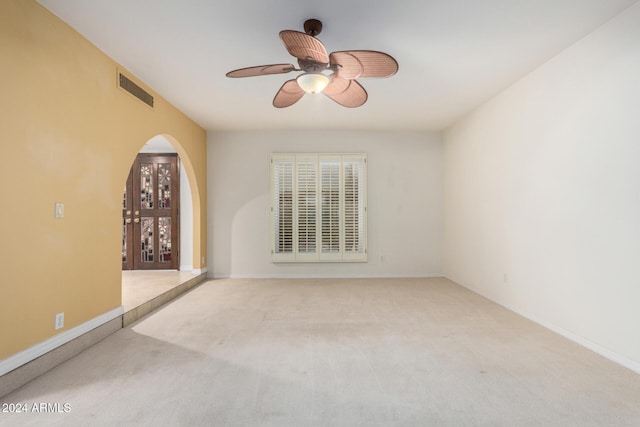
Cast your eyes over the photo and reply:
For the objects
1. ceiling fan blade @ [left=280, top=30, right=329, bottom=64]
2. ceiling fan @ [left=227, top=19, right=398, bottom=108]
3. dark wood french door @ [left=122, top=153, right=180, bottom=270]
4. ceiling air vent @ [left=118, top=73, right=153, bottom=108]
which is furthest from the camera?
dark wood french door @ [left=122, top=153, right=180, bottom=270]

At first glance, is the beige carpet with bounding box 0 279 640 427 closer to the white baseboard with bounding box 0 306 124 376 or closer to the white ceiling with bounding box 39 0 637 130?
the white baseboard with bounding box 0 306 124 376

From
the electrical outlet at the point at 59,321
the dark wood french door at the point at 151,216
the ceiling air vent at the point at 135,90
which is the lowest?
the electrical outlet at the point at 59,321

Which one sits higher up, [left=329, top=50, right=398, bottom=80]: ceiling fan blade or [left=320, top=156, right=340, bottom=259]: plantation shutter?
[left=329, top=50, right=398, bottom=80]: ceiling fan blade

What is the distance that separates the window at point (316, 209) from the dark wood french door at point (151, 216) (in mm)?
1980

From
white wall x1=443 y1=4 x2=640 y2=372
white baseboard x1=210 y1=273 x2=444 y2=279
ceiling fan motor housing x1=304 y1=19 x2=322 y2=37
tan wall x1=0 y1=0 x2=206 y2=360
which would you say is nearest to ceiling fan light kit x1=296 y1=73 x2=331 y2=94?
ceiling fan motor housing x1=304 y1=19 x2=322 y2=37

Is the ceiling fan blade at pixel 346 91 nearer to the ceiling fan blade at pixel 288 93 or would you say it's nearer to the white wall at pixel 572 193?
the ceiling fan blade at pixel 288 93

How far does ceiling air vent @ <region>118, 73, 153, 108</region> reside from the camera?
3303 mm

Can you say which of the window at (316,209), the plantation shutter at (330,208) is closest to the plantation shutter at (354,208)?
the window at (316,209)

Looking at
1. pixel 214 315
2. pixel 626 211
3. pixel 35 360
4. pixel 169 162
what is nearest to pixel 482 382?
pixel 626 211

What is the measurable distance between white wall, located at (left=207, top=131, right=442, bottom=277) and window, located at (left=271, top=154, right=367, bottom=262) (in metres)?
0.15

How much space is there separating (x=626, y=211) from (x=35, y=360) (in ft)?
14.2

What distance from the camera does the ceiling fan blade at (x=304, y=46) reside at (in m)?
2.02

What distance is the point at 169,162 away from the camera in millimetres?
6195

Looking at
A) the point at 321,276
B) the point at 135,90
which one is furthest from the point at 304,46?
the point at 321,276
